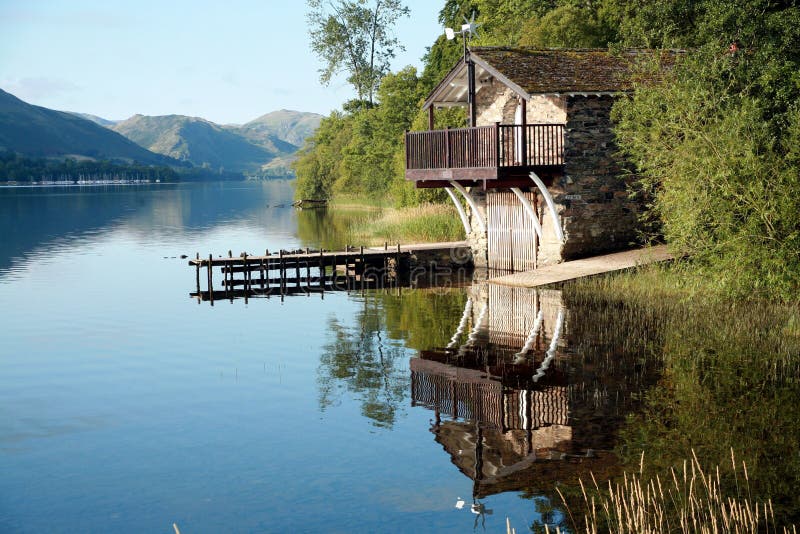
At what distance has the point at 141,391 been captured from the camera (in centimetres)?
1748

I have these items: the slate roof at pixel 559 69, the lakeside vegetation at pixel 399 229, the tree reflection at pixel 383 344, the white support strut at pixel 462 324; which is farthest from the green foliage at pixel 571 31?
the white support strut at pixel 462 324

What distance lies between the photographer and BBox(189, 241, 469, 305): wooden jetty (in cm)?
3241

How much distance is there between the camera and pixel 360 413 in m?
15.4

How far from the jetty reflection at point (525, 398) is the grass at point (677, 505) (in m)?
0.81

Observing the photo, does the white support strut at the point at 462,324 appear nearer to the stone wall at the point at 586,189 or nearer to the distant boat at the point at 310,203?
the stone wall at the point at 586,189

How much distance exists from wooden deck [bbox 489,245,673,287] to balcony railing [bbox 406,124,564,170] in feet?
10.3

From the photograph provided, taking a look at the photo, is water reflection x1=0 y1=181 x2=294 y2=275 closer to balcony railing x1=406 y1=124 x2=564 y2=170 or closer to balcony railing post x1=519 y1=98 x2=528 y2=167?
balcony railing x1=406 y1=124 x2=564 y2=170

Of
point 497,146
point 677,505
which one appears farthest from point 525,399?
point 497,146

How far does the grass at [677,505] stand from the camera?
9680 mm

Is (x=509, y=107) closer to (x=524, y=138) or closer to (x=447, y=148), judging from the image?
(x=447, y=148)

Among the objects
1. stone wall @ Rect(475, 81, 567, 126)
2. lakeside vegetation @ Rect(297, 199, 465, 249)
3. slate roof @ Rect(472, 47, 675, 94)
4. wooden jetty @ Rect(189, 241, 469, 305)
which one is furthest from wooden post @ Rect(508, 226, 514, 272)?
lakeside vegetation @ Rect(297, 199, 465, 249)

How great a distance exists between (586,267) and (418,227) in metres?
15.0

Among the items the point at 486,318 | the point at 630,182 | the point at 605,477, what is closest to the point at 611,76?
the point at 630,182

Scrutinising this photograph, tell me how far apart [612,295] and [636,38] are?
13.9m
